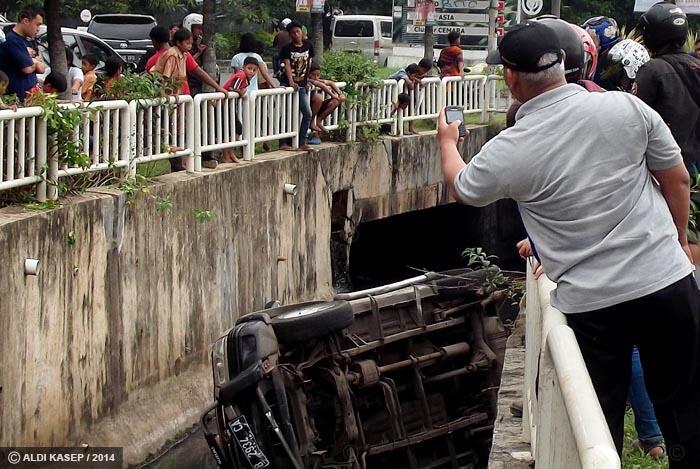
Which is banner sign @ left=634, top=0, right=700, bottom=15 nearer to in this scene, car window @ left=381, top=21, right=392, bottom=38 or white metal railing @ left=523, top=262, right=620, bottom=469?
white metal railing @ left=523, top=262, right=620, bottom=469

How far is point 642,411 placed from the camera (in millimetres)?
5250

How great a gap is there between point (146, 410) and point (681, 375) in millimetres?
6112

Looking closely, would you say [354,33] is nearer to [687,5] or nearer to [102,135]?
[687,5]

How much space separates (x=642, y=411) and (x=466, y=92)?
43.8ft

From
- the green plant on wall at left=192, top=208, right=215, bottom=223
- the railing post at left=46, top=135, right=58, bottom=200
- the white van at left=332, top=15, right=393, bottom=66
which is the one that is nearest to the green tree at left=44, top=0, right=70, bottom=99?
the green plant on wall at left=192, top=208, right=215, bottom=223

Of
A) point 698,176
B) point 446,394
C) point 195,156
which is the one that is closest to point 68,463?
point 446,394

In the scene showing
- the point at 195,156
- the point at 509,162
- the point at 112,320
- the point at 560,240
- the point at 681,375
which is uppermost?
the point at 509,162

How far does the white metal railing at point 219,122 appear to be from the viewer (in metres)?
10.8

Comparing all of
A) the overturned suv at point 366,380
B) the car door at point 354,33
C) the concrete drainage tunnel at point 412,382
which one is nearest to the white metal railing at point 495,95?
the concrete drainage tunnel at point 412,382

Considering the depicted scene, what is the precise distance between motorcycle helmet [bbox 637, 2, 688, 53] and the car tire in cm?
307

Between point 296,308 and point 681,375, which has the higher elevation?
point 681,375

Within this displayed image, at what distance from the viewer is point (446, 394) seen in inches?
342

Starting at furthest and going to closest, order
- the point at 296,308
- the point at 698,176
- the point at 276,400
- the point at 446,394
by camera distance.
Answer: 1. the point at 446,394
2. the point at 296,308
3. the point at 276,400
4. the point at 698,176

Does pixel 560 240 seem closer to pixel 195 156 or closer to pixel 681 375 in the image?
pixel 681 375
